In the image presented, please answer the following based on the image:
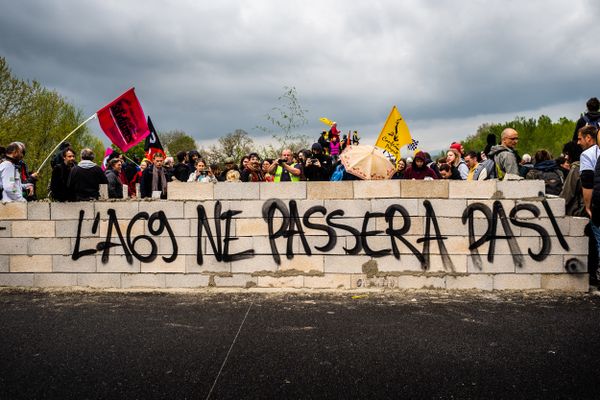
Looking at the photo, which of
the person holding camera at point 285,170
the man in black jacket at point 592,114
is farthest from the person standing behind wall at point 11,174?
the man in black jacket at point 592,114

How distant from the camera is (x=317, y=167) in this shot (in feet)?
24.3

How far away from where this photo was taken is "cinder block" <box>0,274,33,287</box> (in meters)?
6.96

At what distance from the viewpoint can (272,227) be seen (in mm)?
6684

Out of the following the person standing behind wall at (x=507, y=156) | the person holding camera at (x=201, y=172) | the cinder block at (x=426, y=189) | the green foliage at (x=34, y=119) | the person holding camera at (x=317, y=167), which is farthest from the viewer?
the green foliage at (x=34, y=119)

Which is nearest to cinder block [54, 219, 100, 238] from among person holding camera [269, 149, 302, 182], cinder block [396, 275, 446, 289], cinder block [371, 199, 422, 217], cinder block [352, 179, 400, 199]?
person holding camera [269, 149, 302, 182]

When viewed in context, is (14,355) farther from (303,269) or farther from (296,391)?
(303,269)

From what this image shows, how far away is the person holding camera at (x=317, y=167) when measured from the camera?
24.2 feet

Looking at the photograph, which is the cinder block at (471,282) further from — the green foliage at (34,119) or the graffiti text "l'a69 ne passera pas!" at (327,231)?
the green foliage at (34,119)

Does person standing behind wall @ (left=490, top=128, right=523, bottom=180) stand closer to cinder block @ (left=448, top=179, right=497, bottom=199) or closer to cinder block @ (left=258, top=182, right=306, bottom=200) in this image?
cinder block @ (left=448, top=179, right=497, bottom=199)

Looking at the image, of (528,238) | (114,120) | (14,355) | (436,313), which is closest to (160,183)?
(114,120)

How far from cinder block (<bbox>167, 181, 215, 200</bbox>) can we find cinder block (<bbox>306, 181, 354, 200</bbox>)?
142 centimetres

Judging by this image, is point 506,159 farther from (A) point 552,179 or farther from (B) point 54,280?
(B) point 54,280

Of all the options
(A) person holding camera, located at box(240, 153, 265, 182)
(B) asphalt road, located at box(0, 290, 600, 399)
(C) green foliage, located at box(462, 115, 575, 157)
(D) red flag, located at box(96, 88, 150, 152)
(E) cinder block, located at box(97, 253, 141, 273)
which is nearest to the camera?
(B) asphalt road, located at box(0, 290, 600, 399)

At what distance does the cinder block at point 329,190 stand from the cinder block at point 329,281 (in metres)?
1.12
